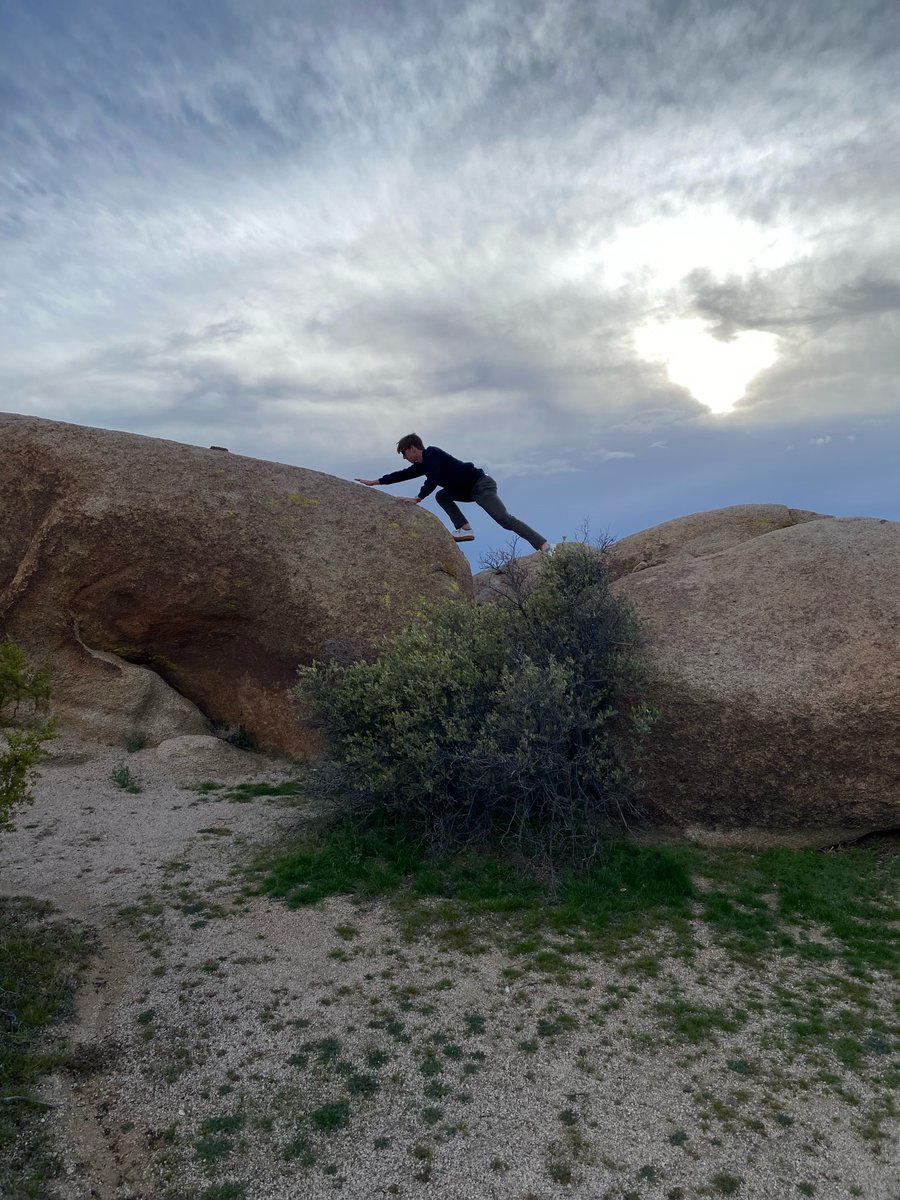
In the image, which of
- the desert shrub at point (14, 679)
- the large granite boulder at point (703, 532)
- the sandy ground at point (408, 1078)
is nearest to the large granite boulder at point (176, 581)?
the sandy ground at point (408, 1078)

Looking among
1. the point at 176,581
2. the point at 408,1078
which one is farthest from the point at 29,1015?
the point at 176,581

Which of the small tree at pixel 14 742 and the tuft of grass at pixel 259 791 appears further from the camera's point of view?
the tuft of grass at pixel 259 791

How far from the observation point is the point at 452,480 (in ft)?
59.3

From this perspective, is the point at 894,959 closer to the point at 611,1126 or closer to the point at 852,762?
the point at 852,762

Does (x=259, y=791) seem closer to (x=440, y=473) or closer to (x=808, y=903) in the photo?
(x=440, y=473)

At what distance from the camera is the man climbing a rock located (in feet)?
58.1

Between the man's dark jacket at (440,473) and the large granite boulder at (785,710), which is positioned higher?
the man's dark jacket at (440,473)

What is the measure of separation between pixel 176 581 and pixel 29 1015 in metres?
9.90

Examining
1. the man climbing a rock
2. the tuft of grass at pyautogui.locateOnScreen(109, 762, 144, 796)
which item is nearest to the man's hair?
the man climbing a rock

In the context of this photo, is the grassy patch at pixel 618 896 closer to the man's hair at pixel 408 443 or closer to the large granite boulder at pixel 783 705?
the large granite boulder at pixel 783 705

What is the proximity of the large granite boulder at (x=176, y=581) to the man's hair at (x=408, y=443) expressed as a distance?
6.14 ft

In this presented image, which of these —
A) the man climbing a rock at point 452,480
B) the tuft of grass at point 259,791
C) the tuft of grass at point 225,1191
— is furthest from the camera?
the man climbing a rock at point 452,480

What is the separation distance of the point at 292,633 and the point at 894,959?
11.3 m

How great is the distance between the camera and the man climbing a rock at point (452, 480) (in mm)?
17719
